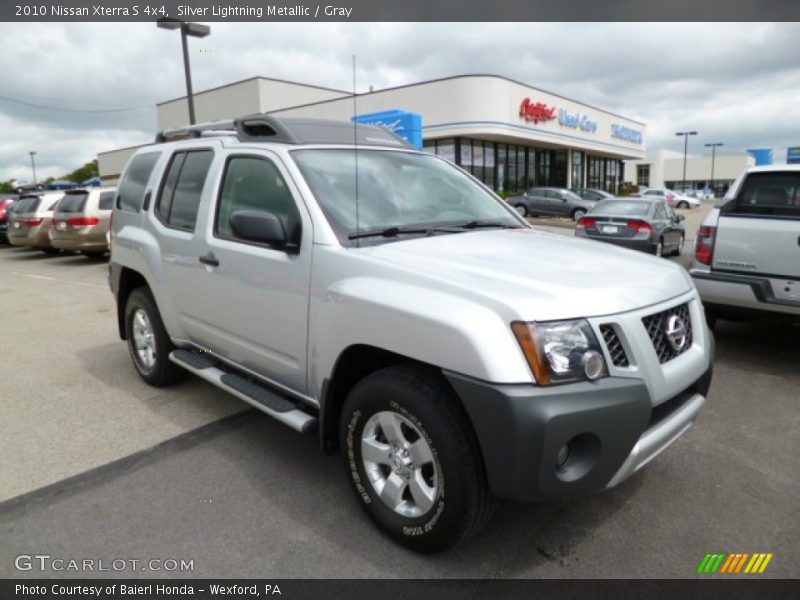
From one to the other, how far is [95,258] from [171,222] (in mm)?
12304

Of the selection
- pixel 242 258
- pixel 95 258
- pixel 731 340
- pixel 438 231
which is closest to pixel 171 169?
pixel 242 258

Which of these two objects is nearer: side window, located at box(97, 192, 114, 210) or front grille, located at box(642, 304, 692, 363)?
front grille, located at box(642, 304, 692, 363)

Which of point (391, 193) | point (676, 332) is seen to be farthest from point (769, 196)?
point (391, 193)

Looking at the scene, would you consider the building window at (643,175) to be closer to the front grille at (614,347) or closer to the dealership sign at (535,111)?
the dealership sign at (535,111)

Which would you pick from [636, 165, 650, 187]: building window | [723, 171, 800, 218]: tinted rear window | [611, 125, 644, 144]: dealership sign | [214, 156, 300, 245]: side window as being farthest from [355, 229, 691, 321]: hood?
[636, 165, 650, 187]: building window

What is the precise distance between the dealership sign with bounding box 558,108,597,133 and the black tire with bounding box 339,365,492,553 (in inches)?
1417

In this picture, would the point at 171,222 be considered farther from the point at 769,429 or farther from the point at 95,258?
the point at 95,258

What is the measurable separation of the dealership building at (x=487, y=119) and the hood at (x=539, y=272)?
87.1 ft

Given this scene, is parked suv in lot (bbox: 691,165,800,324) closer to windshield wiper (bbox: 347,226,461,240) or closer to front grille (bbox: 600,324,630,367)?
windshield wiper (bbox: 347,226,461,240)

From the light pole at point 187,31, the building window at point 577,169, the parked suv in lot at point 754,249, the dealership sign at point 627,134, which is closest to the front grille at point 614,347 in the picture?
the parked suv in lot at point 754,249

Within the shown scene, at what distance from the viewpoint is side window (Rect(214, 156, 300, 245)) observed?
3.20m

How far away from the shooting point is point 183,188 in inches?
167

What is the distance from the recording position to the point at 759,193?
5.27 metres

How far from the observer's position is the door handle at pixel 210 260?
3.68 metres
